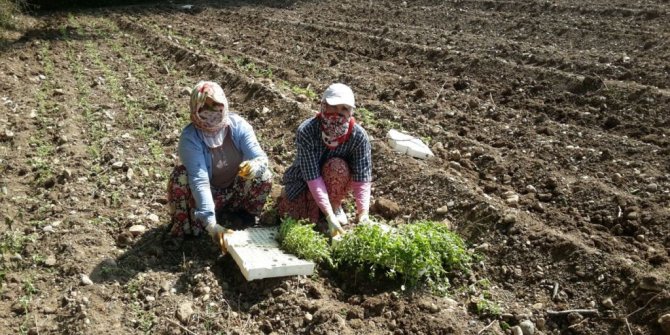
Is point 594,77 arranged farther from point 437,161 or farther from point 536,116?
point 437,161

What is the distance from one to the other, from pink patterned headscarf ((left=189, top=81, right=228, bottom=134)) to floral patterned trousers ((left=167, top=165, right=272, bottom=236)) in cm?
37

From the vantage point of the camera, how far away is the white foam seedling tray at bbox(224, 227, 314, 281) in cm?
406

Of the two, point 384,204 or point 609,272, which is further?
point 384,204

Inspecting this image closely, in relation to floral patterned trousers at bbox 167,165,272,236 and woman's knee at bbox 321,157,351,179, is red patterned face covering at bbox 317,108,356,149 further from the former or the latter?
floral patterned trousers at bbox 167,165,272,236

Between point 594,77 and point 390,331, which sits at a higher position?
point 594,77

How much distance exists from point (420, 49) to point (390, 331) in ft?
21.4

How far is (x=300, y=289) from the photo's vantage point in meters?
4.14

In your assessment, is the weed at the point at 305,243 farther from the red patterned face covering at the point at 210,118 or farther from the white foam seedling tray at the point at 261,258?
the red patterned face covering at the point at 210,118

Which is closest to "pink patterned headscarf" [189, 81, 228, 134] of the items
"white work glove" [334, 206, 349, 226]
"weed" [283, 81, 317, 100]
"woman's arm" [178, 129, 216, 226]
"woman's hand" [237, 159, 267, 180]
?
"woman's arm" [178, 129, 216, 226]

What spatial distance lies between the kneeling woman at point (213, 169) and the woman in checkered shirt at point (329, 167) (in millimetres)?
244

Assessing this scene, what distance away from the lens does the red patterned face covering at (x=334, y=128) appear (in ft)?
14.5

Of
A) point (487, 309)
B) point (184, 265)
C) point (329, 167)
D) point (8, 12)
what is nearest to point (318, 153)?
point (329, 167)

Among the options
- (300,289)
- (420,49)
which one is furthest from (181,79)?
(300,289)

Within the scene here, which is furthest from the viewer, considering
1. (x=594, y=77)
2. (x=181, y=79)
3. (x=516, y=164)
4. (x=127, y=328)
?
(x=181, y=79)
